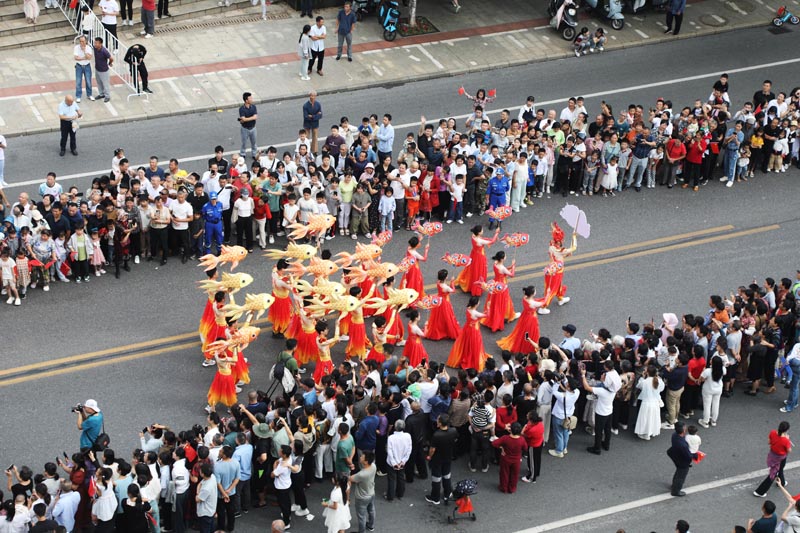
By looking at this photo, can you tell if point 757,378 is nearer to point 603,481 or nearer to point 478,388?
point 603,481

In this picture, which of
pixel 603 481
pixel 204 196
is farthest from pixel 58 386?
pixel 603 481

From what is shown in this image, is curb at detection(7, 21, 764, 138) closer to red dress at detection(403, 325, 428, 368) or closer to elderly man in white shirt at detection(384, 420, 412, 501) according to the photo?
red dress at detection(403, 325, 428, 368)

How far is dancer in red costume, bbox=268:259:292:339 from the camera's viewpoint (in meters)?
22.8

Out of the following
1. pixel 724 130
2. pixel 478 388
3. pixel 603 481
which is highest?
pixel 724 130

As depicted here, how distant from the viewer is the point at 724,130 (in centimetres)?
2919

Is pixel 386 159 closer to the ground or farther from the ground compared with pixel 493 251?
farther from the ground

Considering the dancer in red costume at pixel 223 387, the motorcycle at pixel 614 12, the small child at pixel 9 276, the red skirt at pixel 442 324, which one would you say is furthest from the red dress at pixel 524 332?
the motorcycle at pixel 614 12

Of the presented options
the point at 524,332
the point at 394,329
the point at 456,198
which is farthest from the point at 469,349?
the point at 456,198

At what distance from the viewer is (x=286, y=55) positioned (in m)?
33.0

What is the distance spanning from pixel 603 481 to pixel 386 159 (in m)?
8.83

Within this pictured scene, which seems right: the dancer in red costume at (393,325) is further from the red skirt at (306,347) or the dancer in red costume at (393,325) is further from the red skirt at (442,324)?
the red skirt at (306,347)

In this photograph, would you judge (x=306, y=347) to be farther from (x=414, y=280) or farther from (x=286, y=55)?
(x=286, y=55)

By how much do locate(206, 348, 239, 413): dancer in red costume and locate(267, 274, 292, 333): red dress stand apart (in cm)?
199

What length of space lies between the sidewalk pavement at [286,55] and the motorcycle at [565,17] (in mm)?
270
